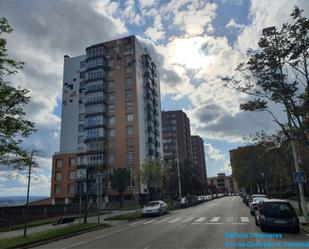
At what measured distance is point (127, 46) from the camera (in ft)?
276

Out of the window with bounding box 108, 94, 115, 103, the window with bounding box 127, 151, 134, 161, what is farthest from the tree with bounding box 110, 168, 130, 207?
the window with bounding box 108, 94, 115, 103

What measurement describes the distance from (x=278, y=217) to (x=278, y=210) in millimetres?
403

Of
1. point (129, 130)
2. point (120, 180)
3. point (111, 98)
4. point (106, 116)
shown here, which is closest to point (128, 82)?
point (111, 98)

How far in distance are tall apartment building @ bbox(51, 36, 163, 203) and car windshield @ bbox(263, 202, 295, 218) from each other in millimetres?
57800

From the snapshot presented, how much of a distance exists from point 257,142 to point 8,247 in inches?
1392

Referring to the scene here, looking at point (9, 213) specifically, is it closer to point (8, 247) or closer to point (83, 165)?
point (8, 247)

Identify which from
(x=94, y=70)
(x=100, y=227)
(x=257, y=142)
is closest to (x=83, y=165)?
(x=94, y=70)

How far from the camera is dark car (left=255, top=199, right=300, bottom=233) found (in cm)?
1491

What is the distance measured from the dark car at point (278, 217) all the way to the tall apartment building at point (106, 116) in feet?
190

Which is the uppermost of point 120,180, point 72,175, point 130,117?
point 130,117

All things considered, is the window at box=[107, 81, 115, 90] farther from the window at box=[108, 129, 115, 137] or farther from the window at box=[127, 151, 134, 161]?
the window at box=[127, 151, 134, 161]

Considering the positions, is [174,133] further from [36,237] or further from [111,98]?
[36,237]

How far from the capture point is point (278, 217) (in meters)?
15.2

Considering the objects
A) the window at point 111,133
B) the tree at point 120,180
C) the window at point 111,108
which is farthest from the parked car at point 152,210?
the window at point 111,108
